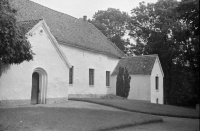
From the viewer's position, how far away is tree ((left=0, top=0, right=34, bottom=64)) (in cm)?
1167

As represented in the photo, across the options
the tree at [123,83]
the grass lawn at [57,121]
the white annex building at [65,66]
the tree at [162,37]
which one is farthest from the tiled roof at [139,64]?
the grass lawn at [57,121]

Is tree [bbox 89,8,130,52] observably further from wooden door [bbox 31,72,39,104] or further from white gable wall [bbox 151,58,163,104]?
wooden door [bbox 31,72,39,104]

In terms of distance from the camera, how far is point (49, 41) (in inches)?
691

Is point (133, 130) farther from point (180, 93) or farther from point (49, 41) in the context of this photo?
point (180, 93)

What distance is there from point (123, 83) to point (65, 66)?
10511 millimetres

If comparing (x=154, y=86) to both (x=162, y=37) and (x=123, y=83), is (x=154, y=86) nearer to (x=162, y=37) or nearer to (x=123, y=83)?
(x=123, y=83)

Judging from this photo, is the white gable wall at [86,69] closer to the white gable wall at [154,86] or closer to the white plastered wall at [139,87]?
the white plastered wall at [139,87]

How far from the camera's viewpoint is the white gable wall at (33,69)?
589 inches

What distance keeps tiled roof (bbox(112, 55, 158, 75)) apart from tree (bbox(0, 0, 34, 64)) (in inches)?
701

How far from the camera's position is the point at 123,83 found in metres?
27.7

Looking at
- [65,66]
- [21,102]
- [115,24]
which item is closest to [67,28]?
[65,66]

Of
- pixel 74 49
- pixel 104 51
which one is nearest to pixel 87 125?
pixel 74 49

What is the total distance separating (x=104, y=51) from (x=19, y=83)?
46.5ft

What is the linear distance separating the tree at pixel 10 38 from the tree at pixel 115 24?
108 feet
